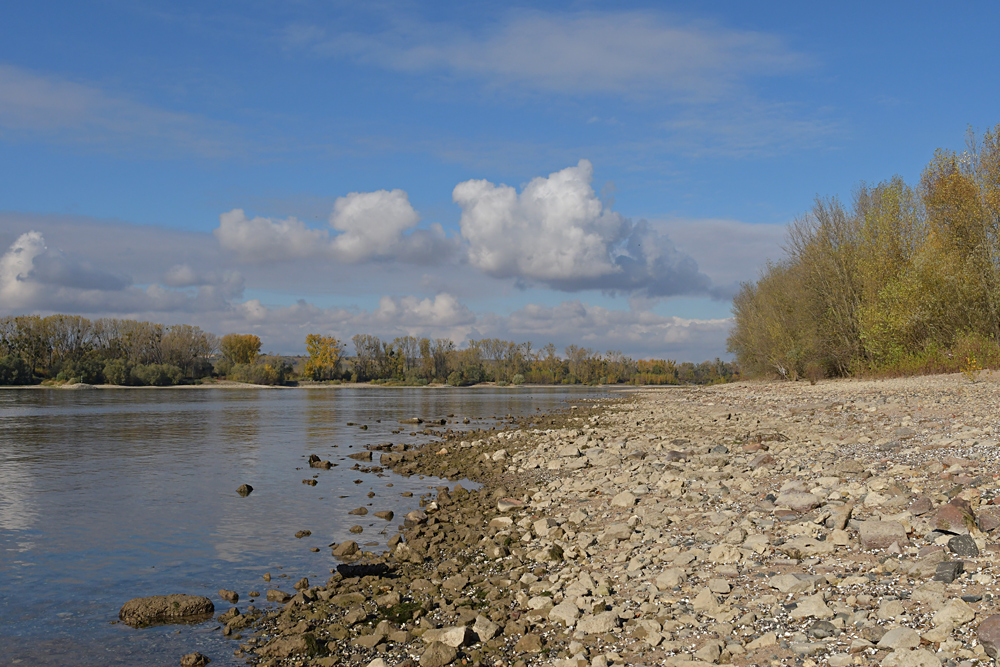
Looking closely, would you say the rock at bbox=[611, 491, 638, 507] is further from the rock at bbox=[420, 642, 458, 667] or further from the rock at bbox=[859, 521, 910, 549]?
the rock at bbox=[420, 642, 458, 667]

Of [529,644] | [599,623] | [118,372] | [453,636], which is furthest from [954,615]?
[118,372]

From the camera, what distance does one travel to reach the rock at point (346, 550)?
11695 mm

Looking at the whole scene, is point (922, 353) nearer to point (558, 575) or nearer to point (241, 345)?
point (558, 575)

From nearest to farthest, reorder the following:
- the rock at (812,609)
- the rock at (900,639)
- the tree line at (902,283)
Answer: the rock at (900,639), the rock at (812,609), the tree line at (902,283)

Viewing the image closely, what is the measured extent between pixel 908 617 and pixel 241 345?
552ft

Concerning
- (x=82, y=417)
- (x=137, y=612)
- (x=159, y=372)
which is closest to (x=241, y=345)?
(x=159, y=372)

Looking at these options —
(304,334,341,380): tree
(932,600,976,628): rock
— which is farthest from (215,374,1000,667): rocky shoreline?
(304,334,341,380): tree

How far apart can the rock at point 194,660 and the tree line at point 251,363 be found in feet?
359

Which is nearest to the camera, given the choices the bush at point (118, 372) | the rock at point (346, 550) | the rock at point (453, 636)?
the rock at point (453, 636)

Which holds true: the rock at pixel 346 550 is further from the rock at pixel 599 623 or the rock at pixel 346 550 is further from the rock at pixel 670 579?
the rock at pixel 670 579

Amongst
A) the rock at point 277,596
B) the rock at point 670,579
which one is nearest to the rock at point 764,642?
the rock at point 670,579

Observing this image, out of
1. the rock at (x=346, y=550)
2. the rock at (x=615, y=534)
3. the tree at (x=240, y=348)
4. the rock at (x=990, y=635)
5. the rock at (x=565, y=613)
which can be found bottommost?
the rock at (x=346, y=550)

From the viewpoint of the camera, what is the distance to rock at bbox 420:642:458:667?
683 centimetres

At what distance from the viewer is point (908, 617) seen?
19.4 feet
